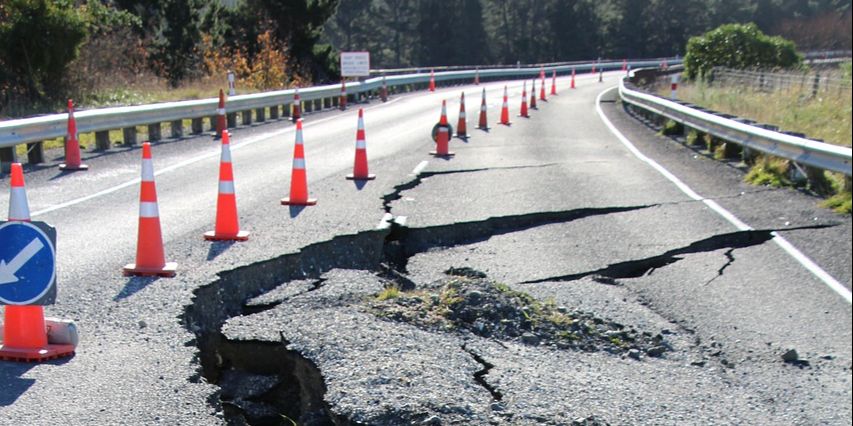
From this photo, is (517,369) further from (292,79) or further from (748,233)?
(292,79)

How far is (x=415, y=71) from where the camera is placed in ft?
177

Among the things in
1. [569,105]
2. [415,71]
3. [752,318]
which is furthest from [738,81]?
[752,318]

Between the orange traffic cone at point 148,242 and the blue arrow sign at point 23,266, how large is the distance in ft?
5.61

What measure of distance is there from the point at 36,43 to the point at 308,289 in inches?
609

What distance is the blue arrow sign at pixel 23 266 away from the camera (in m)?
5.04

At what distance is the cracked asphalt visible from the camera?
4738 millimetres

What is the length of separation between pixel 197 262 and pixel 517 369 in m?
3.02

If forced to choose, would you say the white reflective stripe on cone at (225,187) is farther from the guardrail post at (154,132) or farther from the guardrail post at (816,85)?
the guardrail post at (816,85)

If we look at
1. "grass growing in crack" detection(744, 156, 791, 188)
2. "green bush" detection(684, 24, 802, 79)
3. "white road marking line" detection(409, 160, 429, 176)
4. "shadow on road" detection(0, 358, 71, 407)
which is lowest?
"grass growing in crack" detection(744, 156, 791, 188)

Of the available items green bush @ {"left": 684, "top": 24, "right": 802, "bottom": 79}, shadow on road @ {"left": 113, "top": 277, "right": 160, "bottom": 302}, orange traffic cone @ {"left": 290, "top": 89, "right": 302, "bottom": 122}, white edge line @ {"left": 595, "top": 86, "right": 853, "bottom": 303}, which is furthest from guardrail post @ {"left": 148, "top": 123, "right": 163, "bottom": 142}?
green bush @ {"left": 684, "top": 24, "right": 802, "bottom": 79}

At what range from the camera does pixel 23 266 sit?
5055 mm

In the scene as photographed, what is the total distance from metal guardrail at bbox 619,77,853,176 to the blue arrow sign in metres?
8.19

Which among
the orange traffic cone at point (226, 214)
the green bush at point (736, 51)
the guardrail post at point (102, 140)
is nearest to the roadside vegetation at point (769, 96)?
the green bush at point (736, 51)

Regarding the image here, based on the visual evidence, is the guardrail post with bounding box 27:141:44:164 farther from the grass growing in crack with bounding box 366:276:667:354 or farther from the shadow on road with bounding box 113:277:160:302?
the grass growing in crack with bounding box 366:276:667:354
